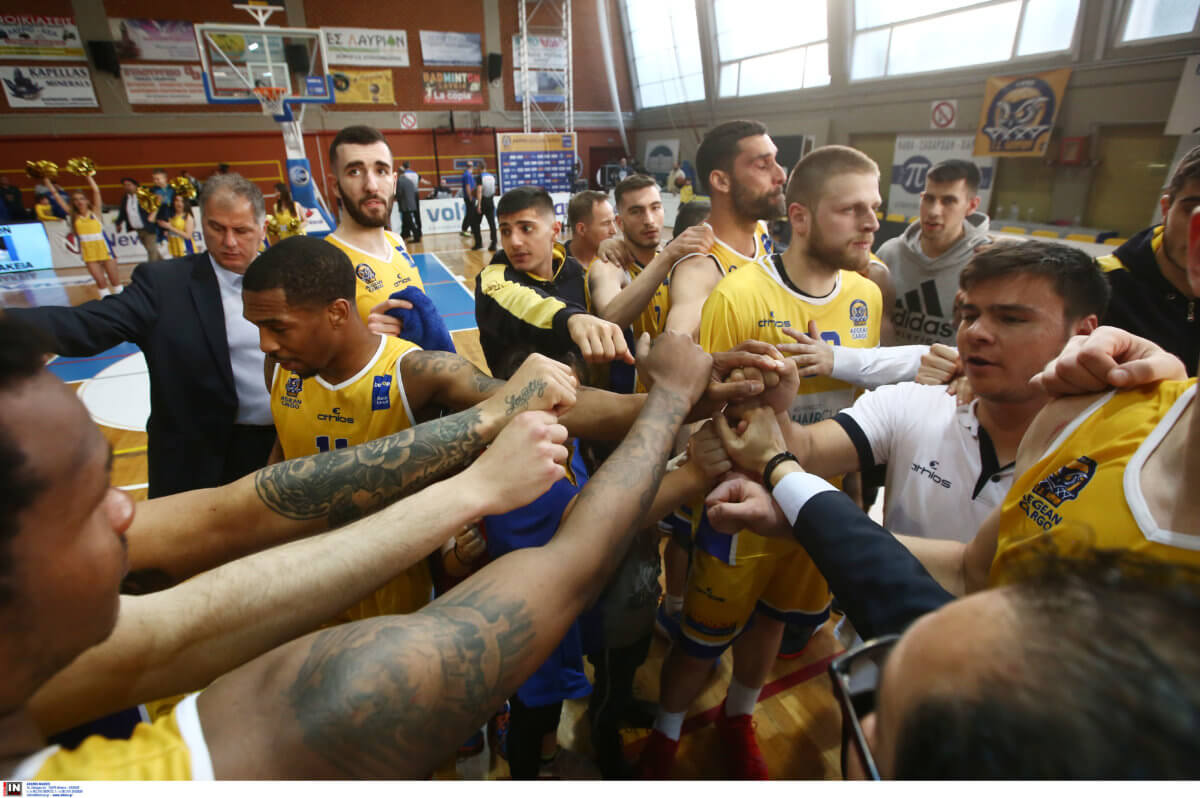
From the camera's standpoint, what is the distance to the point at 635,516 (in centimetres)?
152

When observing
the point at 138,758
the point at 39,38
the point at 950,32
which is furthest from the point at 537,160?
the point at 138,758

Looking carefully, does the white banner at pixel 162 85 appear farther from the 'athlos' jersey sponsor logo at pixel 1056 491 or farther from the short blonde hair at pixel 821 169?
the 'athlos' jersey sponsor logo at pixel 1056 491

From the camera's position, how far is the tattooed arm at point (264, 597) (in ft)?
3.60

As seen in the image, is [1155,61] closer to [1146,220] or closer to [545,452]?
[1146,220]

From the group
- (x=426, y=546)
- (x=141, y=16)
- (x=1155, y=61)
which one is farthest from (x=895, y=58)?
(x=141, y=16)

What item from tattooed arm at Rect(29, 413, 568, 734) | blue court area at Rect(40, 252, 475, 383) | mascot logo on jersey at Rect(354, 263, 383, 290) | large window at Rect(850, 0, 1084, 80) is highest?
large window at Rect(850, 0, 1084, 80)

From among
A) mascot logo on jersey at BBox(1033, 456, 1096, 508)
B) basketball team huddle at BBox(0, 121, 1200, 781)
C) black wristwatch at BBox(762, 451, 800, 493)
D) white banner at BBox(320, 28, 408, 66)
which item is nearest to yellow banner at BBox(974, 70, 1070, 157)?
basketball team huddle at BBox(0, 121, 1200, 781)

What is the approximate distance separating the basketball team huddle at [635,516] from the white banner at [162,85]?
1987 centimetres

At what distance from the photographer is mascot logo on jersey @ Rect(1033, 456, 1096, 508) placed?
48.0 inches

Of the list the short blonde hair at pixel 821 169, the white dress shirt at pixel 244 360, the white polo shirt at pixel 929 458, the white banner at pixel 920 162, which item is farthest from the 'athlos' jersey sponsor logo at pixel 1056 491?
the white banner at pixel 920 162

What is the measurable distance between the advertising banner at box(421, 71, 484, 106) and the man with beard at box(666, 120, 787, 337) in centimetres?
2131

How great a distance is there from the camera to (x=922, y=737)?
25.1 inches

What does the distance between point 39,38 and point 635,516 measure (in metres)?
24.1

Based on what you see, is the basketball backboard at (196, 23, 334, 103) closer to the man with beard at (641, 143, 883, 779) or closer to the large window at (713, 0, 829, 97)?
the large window at (713, 0, 829, 97)
